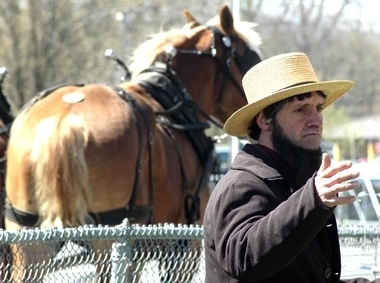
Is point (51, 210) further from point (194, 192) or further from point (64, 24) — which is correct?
point (64, 24)

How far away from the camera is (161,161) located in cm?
584

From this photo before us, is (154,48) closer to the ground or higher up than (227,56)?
higher up

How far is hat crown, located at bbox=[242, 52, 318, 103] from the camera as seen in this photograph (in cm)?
302

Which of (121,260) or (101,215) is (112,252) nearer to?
(121,260)

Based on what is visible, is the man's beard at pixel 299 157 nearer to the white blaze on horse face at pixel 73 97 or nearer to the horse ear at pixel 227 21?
the white blaze on horse face at pixel 73 97

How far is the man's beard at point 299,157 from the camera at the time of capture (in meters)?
2.89

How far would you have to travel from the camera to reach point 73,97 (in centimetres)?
535

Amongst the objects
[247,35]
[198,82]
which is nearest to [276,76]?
[198,82]

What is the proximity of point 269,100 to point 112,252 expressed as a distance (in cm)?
134

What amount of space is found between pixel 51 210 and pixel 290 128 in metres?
2.45

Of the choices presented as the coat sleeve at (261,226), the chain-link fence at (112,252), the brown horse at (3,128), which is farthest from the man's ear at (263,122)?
the brown horse at (3,128)

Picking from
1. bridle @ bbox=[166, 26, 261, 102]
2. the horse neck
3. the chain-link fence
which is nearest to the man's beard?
the chain-link fence

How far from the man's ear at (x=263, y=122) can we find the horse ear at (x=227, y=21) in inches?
163

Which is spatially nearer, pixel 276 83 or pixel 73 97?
pixel 276 83
